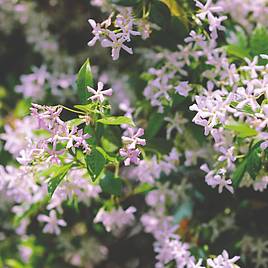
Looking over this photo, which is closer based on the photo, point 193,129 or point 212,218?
point 193,129

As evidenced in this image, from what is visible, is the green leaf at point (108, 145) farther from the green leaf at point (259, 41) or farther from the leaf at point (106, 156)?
the green leaf at point (259, 41)

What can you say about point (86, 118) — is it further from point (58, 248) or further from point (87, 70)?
point (58, 248)

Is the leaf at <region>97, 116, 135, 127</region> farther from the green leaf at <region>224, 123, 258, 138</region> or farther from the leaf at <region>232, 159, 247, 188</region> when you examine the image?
the leaf at <region>232, 159, 247, 188</region>

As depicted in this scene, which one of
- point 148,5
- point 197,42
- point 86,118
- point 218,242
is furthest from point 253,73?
point 218,242

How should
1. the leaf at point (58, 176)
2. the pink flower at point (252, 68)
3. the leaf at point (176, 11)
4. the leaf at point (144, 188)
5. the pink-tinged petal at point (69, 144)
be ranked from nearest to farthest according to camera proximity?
the pink-tinged petal at point (69, 144) < the leaf at point (58, 176) < the pink flower at point (252, 68) < the leaf at point (176, 11) < the leaf at point (144, 188)

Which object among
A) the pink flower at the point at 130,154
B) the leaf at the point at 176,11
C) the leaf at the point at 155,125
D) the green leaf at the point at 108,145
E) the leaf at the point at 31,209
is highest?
the leaf at the point at 176,11

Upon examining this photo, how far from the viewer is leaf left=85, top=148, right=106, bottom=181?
1211 millimetres

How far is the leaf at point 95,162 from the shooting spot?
3.97 feet

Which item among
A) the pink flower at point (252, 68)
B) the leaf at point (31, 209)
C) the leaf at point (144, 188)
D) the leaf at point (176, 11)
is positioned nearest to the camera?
the pink flower at point (252, 68)

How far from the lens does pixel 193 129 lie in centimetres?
156

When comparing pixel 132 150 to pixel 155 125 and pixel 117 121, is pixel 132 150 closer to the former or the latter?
pixel 117 121

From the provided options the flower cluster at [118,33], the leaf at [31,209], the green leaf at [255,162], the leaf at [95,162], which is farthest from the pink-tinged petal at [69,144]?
the leaf at [31,209]

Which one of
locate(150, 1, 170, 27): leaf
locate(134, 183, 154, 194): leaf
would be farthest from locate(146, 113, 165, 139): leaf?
locate(150, 1, 170, 27): leaf

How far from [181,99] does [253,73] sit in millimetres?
177
